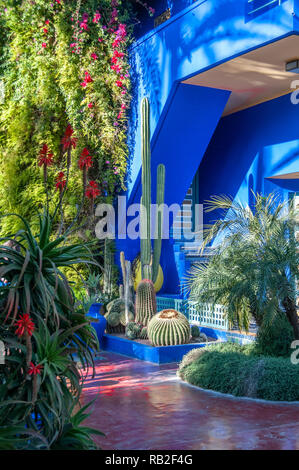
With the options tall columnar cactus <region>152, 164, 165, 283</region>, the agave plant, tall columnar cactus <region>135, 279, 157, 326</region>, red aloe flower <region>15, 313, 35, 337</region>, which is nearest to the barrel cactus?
tall columnar cactus <region>135, 279, 157, 326</region>

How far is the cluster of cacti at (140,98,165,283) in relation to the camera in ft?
31.4

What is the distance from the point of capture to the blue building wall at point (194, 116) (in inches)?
358

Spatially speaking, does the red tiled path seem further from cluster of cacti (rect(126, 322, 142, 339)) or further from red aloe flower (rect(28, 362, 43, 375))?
cluster of cacti (rect(126, 322, 142, 339))

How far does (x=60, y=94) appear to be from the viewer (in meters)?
11.5

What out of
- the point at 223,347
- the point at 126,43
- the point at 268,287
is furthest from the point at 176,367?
the point at 126,43

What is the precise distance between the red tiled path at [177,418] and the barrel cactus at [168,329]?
109 cm

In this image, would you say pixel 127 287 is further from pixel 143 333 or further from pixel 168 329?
pixel 168 329

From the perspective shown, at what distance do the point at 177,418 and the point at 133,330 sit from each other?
377cm

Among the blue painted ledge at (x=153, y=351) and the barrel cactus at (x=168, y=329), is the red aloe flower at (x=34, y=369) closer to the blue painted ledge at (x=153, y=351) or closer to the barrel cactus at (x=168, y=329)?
the blue painted ledge at (x=153, y=351)

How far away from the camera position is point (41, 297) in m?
3.48

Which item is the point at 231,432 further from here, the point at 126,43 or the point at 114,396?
the point at 126,43

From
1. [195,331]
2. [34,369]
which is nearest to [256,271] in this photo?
[195,331]

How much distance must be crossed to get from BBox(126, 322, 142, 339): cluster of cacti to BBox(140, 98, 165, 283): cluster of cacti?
88cm

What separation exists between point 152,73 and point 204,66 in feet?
5.44
